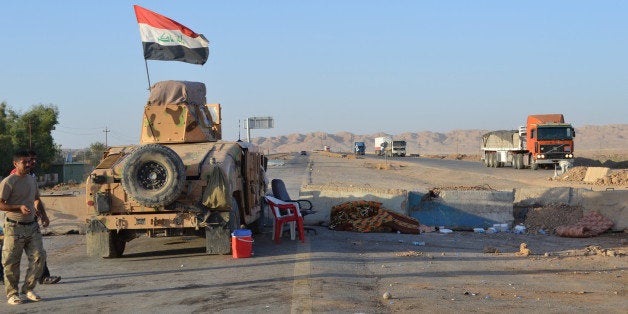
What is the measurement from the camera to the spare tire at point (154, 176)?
11719mm

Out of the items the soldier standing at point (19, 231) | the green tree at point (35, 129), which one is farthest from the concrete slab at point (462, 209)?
the green tree at point (35, 129)

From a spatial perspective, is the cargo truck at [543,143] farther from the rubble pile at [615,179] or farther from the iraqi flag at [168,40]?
the iraqi flag at [168,40]

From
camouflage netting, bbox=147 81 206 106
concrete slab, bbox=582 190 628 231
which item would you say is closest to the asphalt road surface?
concrete slab, bbox=582 190 628 231

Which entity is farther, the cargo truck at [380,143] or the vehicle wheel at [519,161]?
the cargo truck at [380,143]

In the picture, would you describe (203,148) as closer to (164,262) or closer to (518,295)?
(164,262)

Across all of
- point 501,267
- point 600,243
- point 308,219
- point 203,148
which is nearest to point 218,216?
point 203,148

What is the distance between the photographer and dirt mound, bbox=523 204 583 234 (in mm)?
17344

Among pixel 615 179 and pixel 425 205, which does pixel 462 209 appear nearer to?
pixel 425 205

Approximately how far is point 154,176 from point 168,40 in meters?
6.34

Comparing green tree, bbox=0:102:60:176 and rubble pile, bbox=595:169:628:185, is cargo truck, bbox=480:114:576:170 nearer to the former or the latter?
rubble pile, bbox=595:169:628:185

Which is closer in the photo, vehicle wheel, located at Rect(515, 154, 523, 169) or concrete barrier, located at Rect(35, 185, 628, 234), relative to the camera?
concrete barrier, located at Rect(35, 185, 628, 234)

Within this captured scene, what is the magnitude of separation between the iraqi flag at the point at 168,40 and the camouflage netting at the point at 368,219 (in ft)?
16.2

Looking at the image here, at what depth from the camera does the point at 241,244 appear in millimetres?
12195

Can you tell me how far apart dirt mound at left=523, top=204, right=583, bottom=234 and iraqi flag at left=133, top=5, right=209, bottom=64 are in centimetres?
880
